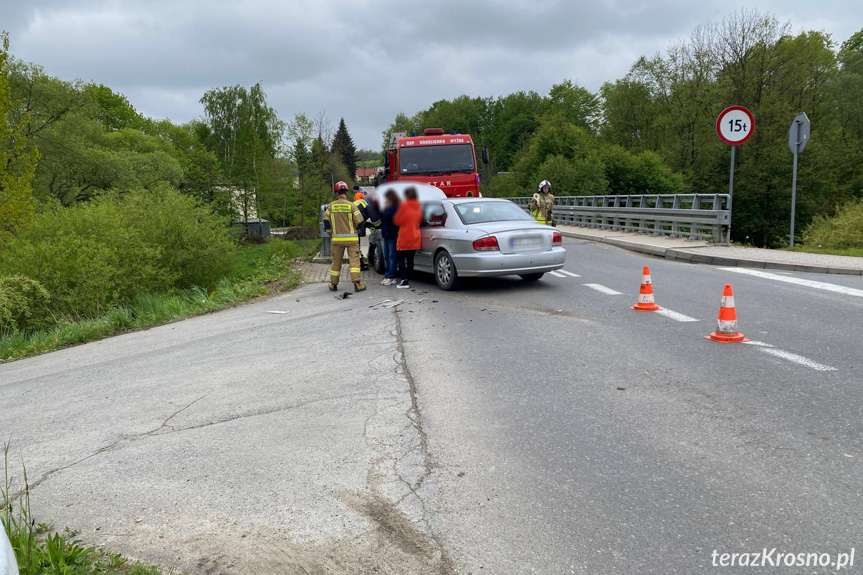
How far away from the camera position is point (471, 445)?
440 centimetres

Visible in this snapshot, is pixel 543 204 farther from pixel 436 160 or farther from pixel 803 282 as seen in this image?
pixel 803 282

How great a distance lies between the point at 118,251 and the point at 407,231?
24.3 ft

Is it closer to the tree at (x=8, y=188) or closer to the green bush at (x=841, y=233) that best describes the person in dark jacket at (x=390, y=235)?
the tree at (x=8, y=188)

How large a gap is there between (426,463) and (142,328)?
903 centimetres

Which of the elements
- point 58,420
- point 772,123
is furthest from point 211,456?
point 772,123

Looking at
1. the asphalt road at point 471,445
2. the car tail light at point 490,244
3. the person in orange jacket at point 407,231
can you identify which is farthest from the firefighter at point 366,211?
the asphalt road at point 471,445

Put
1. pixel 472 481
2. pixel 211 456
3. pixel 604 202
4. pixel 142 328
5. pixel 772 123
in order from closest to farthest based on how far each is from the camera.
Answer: pixel 472 481, pixel 211 456, pixel 142 328, pixel 604 202, pixel 772 123

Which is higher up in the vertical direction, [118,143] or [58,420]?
[118,143]

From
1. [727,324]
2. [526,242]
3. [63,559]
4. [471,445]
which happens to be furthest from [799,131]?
[63,559]

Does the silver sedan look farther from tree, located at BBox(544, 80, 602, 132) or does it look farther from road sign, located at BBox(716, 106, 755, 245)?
tree, located at BBox(544, 80, 602, 132)

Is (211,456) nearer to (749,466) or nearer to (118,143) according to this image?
(749,466)

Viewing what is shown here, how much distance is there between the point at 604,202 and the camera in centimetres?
2675

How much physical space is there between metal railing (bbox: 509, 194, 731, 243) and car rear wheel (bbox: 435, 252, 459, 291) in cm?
838

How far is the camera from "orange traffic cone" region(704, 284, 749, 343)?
22.5 ft
